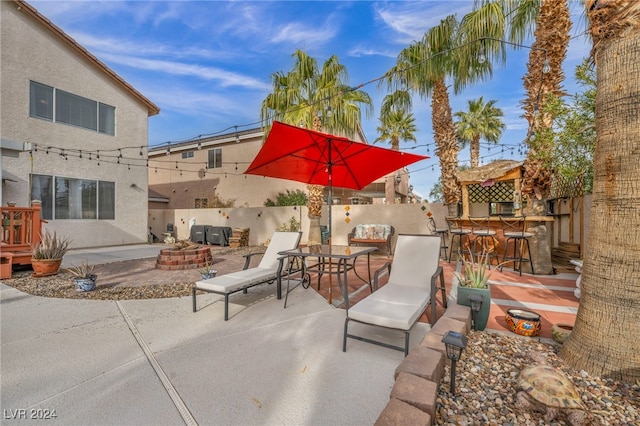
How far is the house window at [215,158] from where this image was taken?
58.5ft

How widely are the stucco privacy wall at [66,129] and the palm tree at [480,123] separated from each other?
18.3 metres

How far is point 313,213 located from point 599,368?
902 centimetres

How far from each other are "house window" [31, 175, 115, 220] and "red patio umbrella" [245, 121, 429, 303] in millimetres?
9284

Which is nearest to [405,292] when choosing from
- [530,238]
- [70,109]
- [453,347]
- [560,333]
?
[560,333]

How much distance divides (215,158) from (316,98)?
1026cm

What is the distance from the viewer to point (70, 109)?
10641 mm

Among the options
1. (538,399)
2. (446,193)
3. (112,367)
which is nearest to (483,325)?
(538,399)

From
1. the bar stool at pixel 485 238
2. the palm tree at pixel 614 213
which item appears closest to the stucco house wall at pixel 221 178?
the bar stool at pixel 485 238

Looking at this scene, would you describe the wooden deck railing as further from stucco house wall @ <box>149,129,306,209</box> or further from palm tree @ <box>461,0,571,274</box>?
palm tree @ <box>461,0,571,274</box>

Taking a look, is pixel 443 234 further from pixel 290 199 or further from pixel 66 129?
pixel 66 129

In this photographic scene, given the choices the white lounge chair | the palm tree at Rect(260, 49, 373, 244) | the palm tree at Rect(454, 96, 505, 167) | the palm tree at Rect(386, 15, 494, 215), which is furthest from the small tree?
the palm tree at Rect(454, 96, 505, 167)

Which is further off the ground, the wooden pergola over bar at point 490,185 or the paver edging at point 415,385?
the wooden pergola over bar at point 490,185

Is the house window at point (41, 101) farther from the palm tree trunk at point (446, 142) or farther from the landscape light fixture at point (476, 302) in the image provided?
the landscape light fixture at point (476, 302)

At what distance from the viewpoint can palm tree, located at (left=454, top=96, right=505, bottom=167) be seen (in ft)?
61.0
